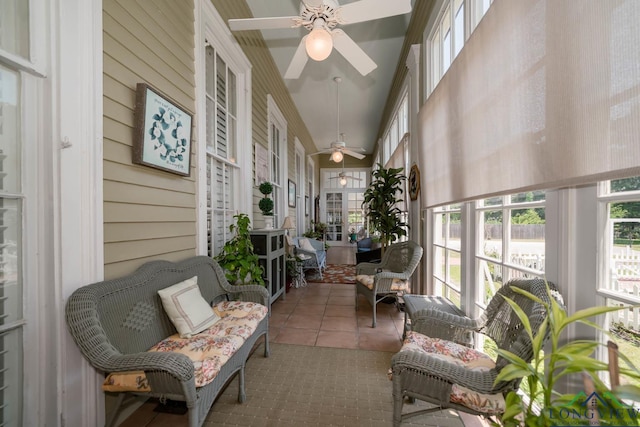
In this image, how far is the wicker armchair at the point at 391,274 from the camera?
281 centimetres

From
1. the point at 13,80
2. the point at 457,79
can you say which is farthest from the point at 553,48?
the point at 13,80

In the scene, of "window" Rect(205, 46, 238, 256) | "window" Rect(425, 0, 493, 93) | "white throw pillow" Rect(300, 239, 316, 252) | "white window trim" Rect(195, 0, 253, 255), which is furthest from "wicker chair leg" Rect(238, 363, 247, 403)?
"white throw pillow" Rect(300, 239, 316, 252)

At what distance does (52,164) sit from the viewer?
125cm

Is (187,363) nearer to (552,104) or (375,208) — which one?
(552,104)

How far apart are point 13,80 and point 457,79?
2.42 meters

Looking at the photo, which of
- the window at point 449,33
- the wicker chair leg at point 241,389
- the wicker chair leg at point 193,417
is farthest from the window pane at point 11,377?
the window at point 449,33

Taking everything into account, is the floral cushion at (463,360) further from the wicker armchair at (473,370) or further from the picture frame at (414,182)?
the picture frame at (414,182)

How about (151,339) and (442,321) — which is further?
(442,321)

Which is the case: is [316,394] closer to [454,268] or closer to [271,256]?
[454,268]

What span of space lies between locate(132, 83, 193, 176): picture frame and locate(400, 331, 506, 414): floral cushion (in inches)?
77.9

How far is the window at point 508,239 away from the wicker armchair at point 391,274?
95 cm

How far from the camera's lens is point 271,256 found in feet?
11.0

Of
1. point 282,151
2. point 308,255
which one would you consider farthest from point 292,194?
point 308,255

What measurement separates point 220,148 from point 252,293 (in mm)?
1609
